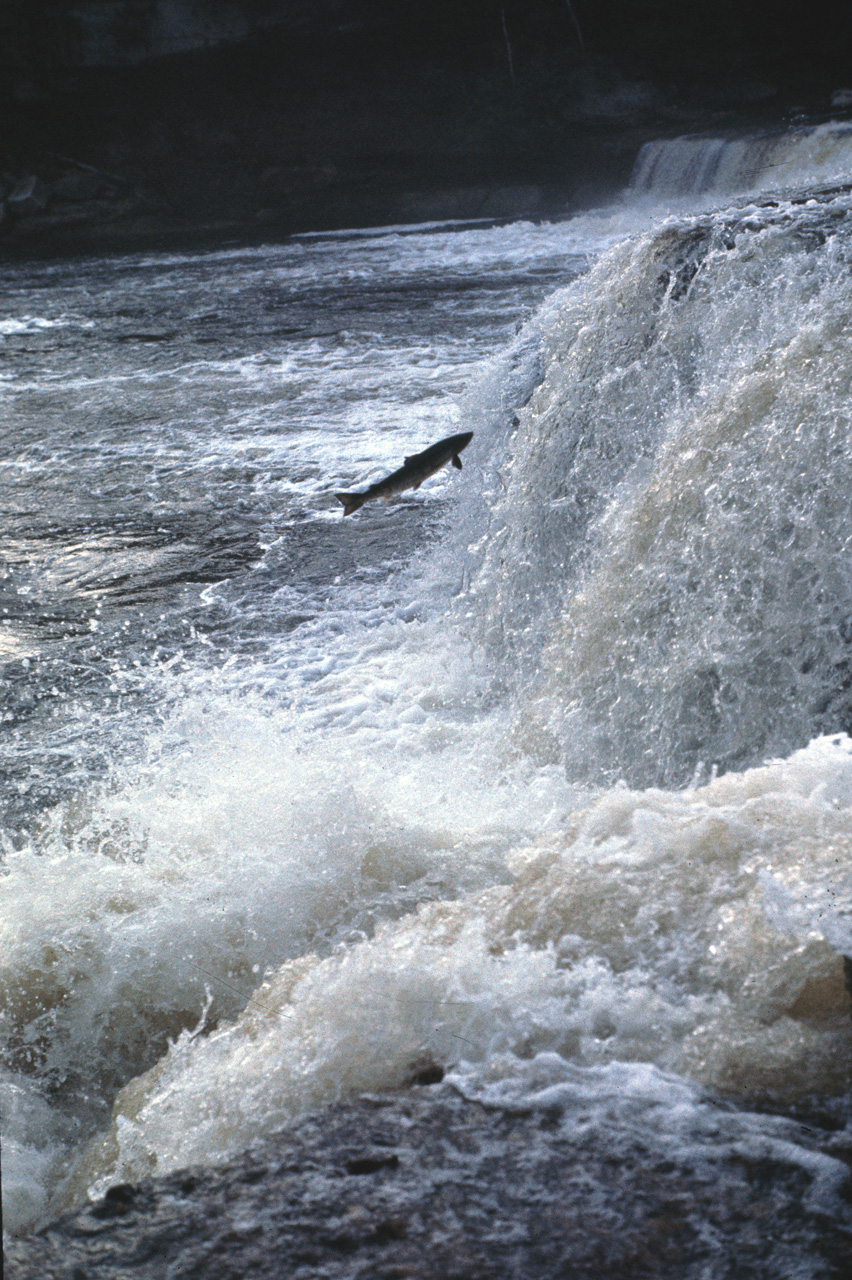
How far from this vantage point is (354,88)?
→ 20031 mm

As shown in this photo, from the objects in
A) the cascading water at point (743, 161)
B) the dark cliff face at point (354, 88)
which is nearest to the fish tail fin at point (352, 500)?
the cascading water at point (743, 161)

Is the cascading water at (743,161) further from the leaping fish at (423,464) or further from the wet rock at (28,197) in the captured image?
the wet rock at (28,197)

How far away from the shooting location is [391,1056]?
1819 millimetres

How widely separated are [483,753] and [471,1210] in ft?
6.49

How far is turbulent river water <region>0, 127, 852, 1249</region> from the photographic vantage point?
1.82 metres

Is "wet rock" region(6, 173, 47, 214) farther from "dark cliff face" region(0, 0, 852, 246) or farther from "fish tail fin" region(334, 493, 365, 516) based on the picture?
"fish tail fin" region(334, 493, 365, 516)

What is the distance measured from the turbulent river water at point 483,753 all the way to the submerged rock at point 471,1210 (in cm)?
6

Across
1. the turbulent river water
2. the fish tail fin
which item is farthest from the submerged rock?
the fish tail fin

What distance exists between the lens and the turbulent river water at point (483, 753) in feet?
5.97

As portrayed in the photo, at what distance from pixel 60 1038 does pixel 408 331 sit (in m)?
7.63

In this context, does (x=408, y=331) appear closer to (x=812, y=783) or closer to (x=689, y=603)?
(x=689, y=603)

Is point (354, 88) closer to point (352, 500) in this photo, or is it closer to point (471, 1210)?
point (352, 500)

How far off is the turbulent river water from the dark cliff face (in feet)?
50.5

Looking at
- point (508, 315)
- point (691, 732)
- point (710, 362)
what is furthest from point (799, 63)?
point (691, 732)
